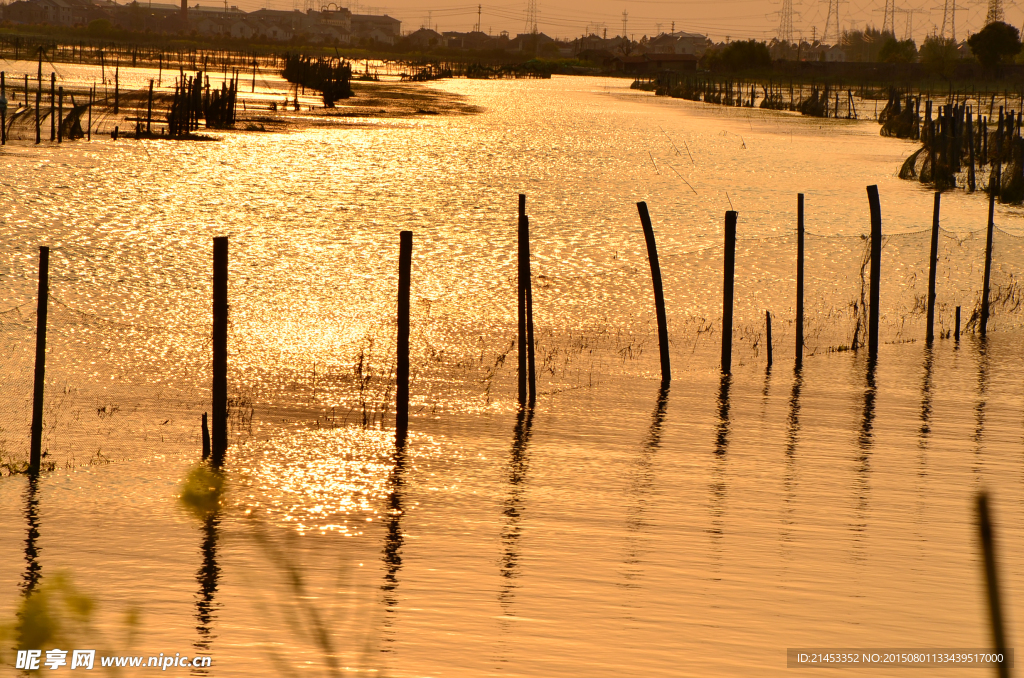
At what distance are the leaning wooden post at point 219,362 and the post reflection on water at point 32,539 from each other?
4.98 ft

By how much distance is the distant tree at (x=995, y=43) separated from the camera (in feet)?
258

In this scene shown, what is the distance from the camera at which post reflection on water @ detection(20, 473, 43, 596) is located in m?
6.53

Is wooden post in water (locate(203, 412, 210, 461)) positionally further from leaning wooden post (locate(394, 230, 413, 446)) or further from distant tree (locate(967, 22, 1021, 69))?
distant tree (locate(967, 22, 1021, 69))

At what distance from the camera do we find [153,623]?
6.00 m

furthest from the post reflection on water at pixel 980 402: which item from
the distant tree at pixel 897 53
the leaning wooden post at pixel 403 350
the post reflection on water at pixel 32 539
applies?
the distant tree at pixel 897 53

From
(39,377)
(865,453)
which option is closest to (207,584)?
(39,377)

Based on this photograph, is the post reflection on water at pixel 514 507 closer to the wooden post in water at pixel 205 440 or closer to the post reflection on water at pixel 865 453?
the post reflection on water at pixel 865 453

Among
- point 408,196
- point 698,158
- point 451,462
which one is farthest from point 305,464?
point 698,158

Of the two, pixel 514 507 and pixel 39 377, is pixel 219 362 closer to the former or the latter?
pixel 39 377

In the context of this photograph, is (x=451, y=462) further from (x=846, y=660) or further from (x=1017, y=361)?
(x=1017, y=361)

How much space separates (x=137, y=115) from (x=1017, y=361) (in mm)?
39397

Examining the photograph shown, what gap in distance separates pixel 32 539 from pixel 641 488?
4.73 meters

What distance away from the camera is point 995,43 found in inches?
3115

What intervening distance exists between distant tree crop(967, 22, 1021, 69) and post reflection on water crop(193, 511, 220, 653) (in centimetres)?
8463
